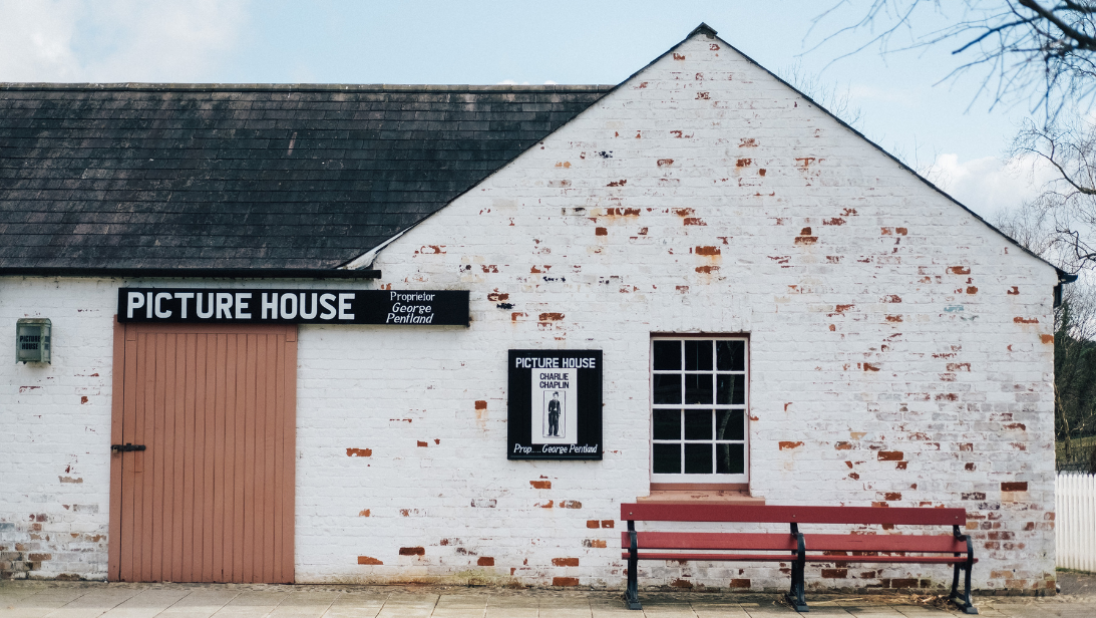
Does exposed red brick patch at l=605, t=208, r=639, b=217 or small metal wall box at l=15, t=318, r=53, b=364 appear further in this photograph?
exposed red brick patch at l=605, t=208, r=639, b=217

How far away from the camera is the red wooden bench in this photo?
279 inches

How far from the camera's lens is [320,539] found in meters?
7.75

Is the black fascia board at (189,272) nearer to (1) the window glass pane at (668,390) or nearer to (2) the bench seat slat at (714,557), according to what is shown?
(1) the window glass pane at (668,390)

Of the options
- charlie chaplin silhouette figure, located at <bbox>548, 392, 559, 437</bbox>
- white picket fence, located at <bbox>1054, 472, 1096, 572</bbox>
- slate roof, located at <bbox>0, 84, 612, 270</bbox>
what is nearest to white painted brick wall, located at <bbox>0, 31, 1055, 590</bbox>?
charlie chaplin silhouette figure, located at <bbox>548, 392, 559, 437</bbox>

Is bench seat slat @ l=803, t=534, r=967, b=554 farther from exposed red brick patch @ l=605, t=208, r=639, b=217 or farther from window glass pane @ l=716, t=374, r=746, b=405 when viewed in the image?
exposed red brick patch @ l=605, t=208, r=639, b=217

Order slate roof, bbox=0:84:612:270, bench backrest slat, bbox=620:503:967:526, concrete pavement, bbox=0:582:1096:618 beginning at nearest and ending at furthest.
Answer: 1. concrete pavement, bbox=0:582:1096:618
2. bench backrest slat, bbox=620:503:967:526
3. slate roof, bbox=0:84:612:270

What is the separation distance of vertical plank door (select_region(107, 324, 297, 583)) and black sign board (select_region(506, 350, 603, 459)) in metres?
2.18

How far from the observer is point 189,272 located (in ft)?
25.6

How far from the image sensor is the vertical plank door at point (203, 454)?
7.75 meters

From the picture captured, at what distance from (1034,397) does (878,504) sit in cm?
180

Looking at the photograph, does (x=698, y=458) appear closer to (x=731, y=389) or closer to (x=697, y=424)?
(x=697, y=424)

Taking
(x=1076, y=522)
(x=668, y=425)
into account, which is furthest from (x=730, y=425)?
(x=1076, y=522)

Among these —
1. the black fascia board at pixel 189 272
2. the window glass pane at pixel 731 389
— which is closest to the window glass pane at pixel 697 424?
the window glass pane at pixel 731 389

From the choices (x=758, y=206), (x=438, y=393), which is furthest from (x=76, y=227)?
(x=758, y=206)
